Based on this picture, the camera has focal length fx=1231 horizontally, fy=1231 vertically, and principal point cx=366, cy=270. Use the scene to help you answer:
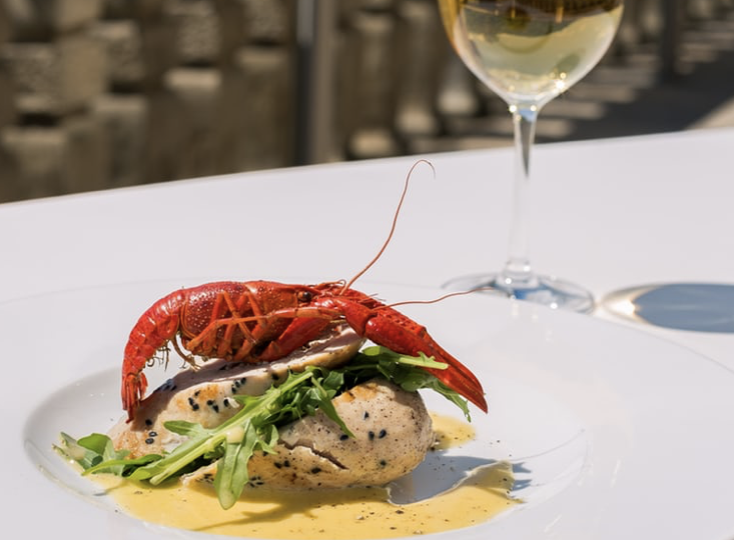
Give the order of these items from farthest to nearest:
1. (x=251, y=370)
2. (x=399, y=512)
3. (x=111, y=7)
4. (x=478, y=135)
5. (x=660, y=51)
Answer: (x=660, y=51)
(x=478, y=135)
(x=111, y=7)
(x=251, y=370)
(x=399, y=512)

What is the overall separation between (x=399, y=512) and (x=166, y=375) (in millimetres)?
461

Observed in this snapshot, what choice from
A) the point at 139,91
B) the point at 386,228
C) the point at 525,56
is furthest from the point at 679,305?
the point at 139,91

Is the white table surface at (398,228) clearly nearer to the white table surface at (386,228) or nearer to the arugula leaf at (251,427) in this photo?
the white table surface at (386,228)

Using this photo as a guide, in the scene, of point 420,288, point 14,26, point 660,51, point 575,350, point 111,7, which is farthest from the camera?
point 660,51

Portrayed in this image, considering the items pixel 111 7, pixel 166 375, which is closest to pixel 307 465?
pixel 166 375

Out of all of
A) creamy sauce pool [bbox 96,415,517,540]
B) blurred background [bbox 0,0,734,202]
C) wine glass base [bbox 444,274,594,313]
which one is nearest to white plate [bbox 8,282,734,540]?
creamy sauce pool [bbox 96,415,517,540]

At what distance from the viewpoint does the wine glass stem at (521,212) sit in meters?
1.91

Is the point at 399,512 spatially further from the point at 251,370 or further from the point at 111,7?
the point at 111,7

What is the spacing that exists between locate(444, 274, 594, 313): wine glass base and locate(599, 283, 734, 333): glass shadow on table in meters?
0.04

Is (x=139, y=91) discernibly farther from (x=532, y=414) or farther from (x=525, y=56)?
(x=532, y=414)

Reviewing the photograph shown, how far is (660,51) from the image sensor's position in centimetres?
1189

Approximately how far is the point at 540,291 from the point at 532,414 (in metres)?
0.45

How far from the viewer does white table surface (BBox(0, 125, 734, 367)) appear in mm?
2029

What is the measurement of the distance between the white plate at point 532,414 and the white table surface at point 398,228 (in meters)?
0.21
